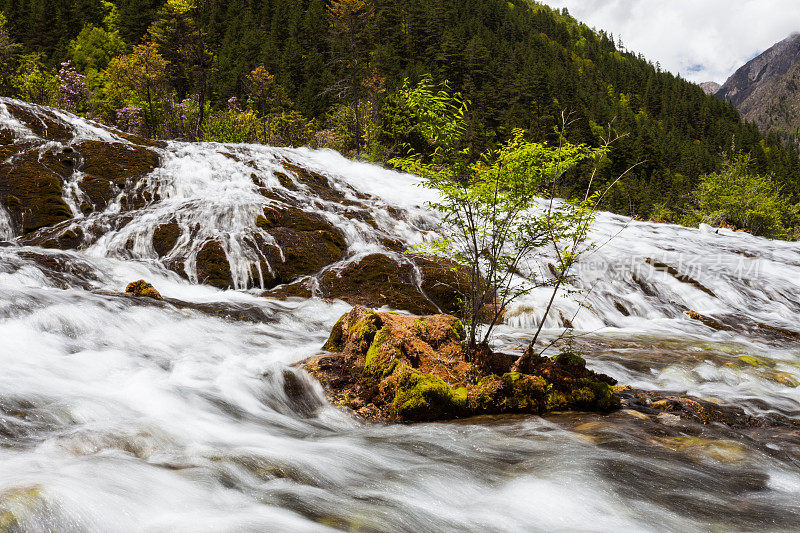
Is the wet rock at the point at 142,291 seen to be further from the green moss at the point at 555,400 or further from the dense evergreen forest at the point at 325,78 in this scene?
the green moss at the point at 555,400

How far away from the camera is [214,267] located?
1090 centimetres

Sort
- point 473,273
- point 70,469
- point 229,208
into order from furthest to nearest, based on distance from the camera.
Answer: point 229,208
point 473,273
point 70,469

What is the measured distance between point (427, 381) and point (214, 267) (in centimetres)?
751

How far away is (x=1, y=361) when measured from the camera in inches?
181

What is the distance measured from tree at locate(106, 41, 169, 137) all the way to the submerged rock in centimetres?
2907

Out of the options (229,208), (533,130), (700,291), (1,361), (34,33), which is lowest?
(1,361)

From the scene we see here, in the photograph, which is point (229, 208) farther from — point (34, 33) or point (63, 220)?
point (34, 33)

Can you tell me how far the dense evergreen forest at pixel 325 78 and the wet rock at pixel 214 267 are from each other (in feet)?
17.5

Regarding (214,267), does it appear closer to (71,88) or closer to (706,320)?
(706,320)

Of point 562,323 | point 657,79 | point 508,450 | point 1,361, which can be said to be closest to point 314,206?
point 562,323

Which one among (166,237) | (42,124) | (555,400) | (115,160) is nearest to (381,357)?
(555,400)

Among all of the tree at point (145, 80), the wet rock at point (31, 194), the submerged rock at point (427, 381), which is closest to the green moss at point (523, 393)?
the submerged rock at point (427, 381)

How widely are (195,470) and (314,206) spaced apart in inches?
486

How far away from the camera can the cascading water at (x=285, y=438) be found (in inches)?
116
